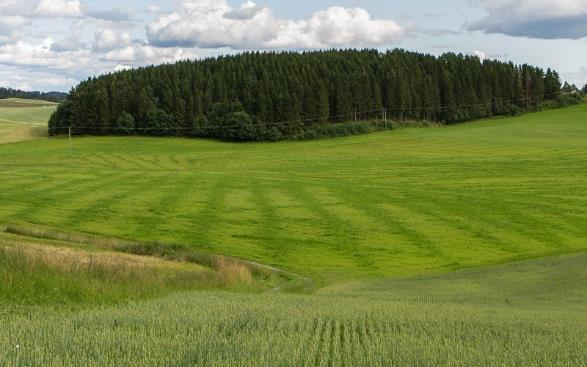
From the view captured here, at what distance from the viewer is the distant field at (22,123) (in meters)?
136

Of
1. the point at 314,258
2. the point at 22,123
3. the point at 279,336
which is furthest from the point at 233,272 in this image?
the point at 22,123

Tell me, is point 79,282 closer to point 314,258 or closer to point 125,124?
point 314,258

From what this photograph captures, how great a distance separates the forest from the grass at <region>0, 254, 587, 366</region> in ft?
389

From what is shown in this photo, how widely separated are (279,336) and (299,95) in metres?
130

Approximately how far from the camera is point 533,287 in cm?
2511

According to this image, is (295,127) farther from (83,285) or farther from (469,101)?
(83,285)

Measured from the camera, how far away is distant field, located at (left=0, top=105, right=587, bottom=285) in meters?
35.8

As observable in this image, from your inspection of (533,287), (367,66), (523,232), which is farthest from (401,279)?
(367,66)

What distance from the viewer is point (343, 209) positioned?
47.3m

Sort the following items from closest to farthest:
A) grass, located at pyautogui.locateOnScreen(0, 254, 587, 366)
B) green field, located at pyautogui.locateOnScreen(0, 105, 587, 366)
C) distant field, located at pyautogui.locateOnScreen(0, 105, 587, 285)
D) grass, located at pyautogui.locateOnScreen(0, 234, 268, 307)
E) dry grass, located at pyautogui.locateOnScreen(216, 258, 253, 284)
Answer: grass, located at pyautogui.locateOnScreen(0, 254, 587, 366) → green field, located at pyautogui.locateOnScreen(0, 105, 587, 366) → grass, located at pyautogui.locateOnScreen(0, 234, 268, 307) → dry grass, located at pyautogui.locateOnScreen(216, 258, 253, 284) → distant field, located at pyautogui.locateOnScreen(0, 105, 587, 285)

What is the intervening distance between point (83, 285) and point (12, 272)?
4.50 ft

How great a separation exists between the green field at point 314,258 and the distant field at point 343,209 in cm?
18

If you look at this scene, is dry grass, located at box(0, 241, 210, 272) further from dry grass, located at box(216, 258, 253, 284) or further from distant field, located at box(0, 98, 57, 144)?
distant field, located at box(0, 98, 57, 144)

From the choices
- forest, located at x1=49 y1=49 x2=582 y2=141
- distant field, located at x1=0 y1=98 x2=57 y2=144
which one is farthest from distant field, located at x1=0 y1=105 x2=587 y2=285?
distant field, located at x1=0 y1=98 x2=57 y2=144
